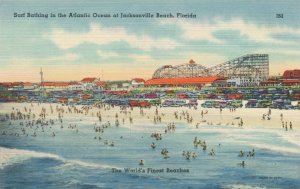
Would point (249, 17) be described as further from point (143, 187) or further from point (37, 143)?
point (37, 143)

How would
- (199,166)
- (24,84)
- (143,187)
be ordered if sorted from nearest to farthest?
(143,187)
(199,166)
(24,84)

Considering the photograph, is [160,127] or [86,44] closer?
[86,44]

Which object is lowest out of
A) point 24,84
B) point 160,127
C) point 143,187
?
point 143,187

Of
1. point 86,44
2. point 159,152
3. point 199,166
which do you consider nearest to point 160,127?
point 159,152

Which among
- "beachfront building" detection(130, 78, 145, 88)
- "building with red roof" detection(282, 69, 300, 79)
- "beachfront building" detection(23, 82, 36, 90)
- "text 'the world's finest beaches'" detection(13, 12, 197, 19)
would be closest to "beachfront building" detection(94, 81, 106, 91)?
"beachfront building" detection(130, 78, 145, 88)

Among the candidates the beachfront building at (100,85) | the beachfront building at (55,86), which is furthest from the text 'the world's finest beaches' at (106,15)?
the beachfront building at (100,85)

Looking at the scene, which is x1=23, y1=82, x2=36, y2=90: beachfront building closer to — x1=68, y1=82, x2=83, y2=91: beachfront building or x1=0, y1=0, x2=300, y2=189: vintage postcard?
x1=0, y1=0, x2=300, y2=189: vintage postcard
